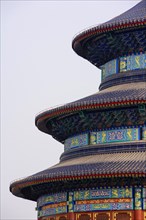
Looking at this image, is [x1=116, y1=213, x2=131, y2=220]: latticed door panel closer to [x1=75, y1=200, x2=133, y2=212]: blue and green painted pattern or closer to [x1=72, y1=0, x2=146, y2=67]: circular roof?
[x1=75, y1=200, x2=133, y2=212]: blue and green painted pattern

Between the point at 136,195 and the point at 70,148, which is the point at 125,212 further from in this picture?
the point at 70,148

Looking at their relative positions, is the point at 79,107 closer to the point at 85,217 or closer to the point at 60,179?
the point at 60,179

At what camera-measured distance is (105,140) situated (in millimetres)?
48438

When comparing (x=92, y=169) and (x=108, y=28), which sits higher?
(x=108, y=28)

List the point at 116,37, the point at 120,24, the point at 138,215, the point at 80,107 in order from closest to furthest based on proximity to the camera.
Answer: the point at 138,215 < the point at 80,107 < the point at 120,24 < the point at 116,37

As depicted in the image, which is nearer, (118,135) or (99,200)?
(99,200)

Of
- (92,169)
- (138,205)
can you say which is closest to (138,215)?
(138,205)

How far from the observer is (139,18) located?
1928 inches

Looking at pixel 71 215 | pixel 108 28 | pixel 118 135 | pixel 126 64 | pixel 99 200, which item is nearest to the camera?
pixel 99 200

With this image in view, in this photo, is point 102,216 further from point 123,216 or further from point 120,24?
point 120,24

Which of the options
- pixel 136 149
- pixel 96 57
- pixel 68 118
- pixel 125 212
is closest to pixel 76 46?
pixel 96 57

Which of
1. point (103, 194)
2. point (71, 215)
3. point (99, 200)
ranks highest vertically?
point (103, 194)

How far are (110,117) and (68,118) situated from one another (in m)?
3.06

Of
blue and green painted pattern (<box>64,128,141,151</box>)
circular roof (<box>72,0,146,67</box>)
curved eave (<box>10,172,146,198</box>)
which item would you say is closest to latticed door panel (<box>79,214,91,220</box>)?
curved eave (<box>10,172,146,198</box>)
